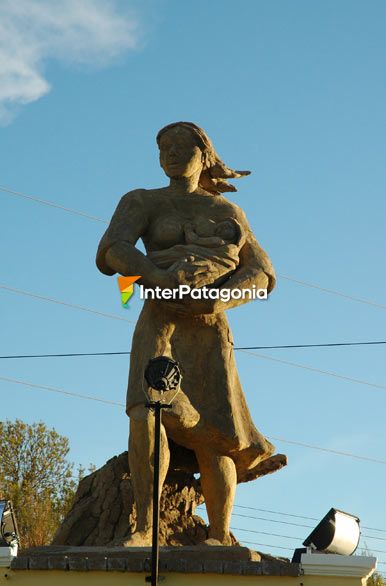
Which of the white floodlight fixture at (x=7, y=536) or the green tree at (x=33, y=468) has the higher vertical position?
the green tree at (x=33, y=468)

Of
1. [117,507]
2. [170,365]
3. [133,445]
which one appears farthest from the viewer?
[117,507]

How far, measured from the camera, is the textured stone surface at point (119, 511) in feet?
38.7

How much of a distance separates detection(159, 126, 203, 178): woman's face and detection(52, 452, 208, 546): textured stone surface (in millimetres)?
2478

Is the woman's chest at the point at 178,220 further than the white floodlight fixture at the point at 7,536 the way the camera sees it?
Yes

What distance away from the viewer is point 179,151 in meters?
12.2

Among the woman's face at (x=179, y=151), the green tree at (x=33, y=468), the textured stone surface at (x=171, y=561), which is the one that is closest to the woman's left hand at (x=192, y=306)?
the woman's face at (x=179, y=151)

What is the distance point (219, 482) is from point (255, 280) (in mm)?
1729

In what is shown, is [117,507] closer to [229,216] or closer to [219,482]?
[219,482]

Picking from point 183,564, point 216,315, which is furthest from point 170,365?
point 216,315

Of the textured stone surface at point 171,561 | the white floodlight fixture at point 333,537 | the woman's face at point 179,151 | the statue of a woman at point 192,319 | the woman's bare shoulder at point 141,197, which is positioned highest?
the woman's face at point 179,151

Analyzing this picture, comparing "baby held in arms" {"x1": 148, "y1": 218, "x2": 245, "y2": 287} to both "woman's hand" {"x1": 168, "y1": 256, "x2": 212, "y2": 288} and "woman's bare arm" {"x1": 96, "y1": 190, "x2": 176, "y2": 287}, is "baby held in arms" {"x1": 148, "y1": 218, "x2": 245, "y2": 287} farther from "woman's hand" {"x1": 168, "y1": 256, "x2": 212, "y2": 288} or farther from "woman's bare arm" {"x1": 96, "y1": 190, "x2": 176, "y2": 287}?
"woman's bare arm" {"x1": 96, "y1": 190, "x2": 176, "y2": 287}

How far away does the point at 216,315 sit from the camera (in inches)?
468

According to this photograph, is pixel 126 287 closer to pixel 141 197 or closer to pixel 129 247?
pixel 129 247

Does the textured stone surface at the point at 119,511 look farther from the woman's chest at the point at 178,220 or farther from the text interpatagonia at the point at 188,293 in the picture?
the woman's chest at the point at 178,220
